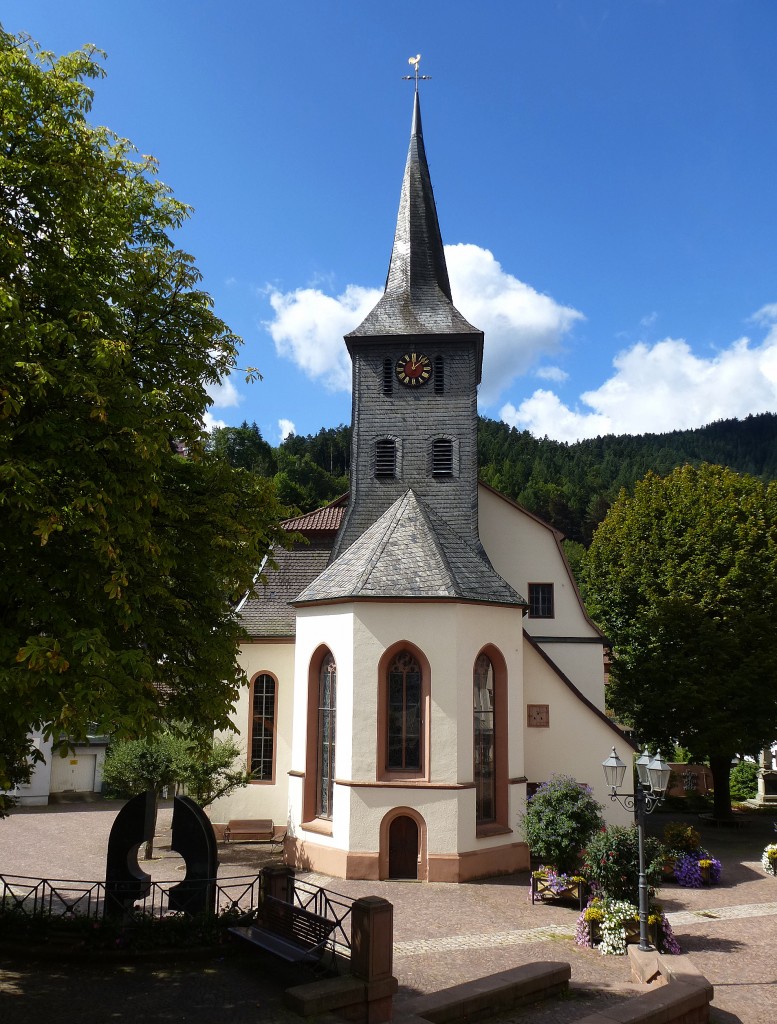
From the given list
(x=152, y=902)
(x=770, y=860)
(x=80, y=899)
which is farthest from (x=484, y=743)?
(x=80, y=899)

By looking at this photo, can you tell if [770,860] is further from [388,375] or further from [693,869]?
[388,375]

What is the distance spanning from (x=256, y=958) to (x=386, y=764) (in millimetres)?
6858

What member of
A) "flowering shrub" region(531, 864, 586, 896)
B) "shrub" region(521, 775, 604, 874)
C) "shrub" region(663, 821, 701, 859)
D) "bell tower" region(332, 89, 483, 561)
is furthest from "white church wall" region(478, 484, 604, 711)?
"flowering shrub" region(531, 864, 586, 896)

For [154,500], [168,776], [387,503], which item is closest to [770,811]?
[387,503]

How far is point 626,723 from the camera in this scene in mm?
28578

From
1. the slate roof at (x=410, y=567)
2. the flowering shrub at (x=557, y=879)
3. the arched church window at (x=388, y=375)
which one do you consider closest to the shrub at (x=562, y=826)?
the flowering shrub at (x=557, y=879)

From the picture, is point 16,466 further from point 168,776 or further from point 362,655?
point 168,776

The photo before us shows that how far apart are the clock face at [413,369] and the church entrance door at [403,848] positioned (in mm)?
12551

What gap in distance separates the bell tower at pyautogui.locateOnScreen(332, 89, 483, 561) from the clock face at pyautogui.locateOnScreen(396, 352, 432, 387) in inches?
1.2

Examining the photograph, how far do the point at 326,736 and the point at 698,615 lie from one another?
46.2 feet

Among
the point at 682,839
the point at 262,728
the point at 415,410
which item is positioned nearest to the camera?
the point at 682,839

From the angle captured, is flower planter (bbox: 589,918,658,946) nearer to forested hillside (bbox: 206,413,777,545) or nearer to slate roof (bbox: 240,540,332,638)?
slate roof (bbox: 240,540,332,638)

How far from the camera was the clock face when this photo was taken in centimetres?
2392

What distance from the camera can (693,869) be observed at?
1770cm
